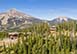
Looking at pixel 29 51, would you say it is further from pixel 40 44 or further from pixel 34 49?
pixel 40 44

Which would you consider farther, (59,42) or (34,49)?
(59,42)

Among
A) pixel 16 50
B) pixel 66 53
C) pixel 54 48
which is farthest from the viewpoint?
pixel 16 50

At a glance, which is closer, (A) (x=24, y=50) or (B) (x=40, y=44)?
(A) (x=24, y=50)

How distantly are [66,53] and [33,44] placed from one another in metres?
46.5

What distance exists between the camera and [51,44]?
185125 millimetres

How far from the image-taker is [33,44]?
197m

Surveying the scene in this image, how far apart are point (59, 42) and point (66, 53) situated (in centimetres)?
3156

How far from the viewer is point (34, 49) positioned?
7018 inches

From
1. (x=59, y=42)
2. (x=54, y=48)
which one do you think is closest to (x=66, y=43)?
(x=59, y=42)

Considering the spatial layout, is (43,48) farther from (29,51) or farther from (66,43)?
(66,43)

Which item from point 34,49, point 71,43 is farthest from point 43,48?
point 71,43

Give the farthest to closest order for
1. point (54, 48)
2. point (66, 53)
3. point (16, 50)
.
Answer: point (16, 50) < point (54, 48) < point (66, 53)

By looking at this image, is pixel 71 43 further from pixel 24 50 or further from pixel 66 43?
pixel 24 50

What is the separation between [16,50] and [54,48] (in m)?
37.8
